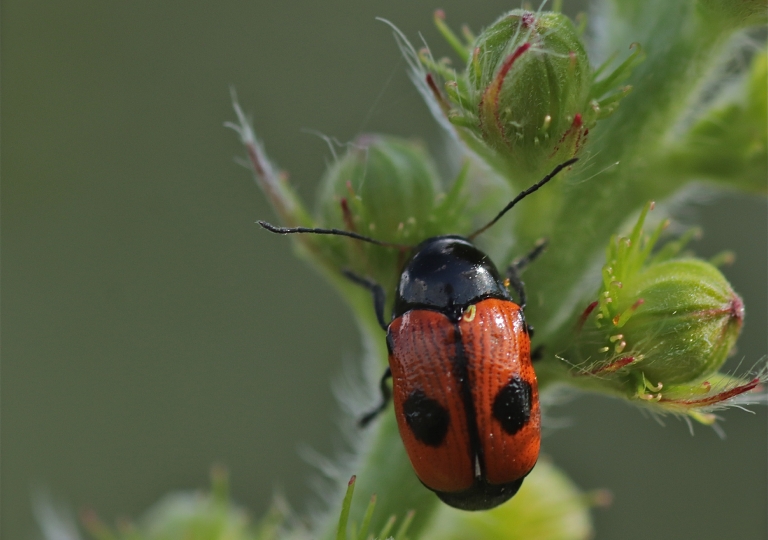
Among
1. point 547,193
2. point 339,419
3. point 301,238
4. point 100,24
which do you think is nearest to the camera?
point 547,193

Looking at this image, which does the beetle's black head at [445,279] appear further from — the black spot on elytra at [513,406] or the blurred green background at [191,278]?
the blurred green background at [191,278]

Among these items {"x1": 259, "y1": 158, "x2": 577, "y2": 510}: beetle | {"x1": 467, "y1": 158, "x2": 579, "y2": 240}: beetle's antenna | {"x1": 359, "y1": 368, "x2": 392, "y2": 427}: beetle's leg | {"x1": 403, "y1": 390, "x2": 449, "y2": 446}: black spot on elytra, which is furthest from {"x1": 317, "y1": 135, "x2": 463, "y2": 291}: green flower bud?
{"x1": 403, "y1": 390, "x2": 449, "y2": 446}: black spot on elytra

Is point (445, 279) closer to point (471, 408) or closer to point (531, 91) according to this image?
point (471, 408)

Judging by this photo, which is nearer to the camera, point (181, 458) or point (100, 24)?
point (181, 458)

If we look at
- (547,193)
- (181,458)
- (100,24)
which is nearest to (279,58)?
(100,24)

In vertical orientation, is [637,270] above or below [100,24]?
above

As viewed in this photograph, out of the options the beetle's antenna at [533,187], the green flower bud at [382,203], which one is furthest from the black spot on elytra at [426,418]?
the beetle's antenna at [533,187]

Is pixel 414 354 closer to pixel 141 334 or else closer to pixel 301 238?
pixel 301 238
